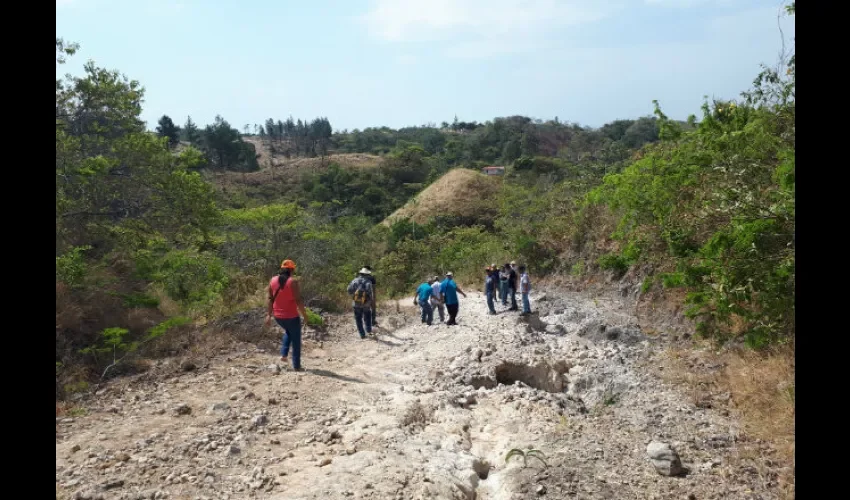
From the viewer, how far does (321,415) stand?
223 inches

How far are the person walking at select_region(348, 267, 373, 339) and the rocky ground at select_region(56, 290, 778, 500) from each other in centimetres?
171

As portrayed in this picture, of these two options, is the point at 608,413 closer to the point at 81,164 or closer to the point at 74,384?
the point at 74,384

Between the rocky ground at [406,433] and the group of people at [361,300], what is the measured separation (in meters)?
0.62

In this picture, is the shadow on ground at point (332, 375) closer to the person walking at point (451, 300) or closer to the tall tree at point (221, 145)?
the person walking at point (451, 300)

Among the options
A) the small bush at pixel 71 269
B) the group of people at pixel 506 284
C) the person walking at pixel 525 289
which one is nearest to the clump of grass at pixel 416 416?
the small bush at pixel 71 269

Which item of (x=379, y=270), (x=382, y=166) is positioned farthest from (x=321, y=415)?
(x=382, y=166)

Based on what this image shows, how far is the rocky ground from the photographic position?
4.18m

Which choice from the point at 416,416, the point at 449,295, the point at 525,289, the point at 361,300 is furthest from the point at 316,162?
the point at 416,416

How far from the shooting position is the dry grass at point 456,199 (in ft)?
124

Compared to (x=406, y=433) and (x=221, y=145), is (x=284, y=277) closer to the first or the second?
(x=406, y=433)

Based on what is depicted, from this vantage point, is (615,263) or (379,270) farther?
(379,270)

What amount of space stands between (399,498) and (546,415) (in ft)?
8.96

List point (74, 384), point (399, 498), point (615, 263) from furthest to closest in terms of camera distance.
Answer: point (615, 263), point (74, 384), point (399, 498)

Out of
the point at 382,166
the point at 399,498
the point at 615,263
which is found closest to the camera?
the point at 399,498
